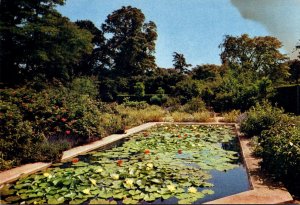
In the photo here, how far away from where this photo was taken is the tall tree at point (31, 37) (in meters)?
17.7

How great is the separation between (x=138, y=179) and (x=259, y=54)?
31.6 m

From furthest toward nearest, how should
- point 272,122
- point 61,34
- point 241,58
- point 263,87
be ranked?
1. point 241,58
2. point 61,34
3. point 263,87
4. point 272,122

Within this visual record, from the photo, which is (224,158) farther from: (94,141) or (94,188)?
Answer: (94,141)

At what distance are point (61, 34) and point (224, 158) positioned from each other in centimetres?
1699

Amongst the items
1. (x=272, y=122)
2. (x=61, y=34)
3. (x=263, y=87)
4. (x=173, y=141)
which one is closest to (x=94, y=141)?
(x=173, y=141)

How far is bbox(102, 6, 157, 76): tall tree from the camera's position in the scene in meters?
35.2

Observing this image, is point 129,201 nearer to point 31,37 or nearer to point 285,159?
point 285,159

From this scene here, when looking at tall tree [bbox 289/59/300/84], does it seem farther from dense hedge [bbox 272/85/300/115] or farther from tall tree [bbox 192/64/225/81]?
dense hedge [bbox 272/85/300/115]

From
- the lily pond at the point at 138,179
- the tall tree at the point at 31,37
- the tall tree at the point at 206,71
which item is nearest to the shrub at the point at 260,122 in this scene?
the lily pond at the point at 138,179

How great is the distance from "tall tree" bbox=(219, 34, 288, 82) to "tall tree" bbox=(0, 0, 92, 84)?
1800cm

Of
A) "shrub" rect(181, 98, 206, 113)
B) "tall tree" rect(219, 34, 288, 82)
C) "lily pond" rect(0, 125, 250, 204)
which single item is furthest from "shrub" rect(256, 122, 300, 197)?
"tall tree" rect(219, 34, 288, 82)

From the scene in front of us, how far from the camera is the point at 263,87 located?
15.7 metres

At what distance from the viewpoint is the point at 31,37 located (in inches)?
711

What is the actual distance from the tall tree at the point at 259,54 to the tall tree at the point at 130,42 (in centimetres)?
927
